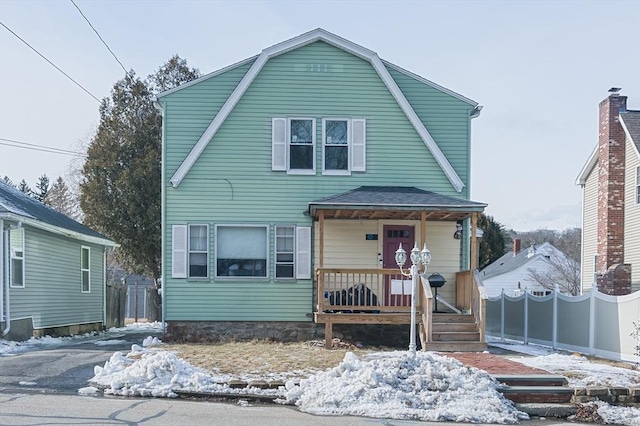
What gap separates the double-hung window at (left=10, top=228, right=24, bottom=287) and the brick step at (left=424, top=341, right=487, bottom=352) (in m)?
10.7

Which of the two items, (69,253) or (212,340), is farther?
(69,253)

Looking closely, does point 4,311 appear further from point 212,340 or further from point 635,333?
point 635,333

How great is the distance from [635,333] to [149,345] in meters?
10.4

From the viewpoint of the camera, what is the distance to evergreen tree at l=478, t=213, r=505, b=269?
39.9 m

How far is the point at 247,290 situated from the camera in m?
16.1

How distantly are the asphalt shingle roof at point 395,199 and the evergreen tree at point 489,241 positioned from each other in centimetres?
2403

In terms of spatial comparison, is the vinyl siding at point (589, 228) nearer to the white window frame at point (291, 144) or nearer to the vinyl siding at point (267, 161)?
the vinyl siding at point (267, 161)

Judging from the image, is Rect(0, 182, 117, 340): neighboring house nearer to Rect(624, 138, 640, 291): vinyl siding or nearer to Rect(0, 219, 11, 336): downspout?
Rect(0, 219, 11, 336): downspout

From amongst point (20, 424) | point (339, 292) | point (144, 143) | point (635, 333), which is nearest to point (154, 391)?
point (20, 424)

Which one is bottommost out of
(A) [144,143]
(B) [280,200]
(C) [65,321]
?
(C) [65,321]

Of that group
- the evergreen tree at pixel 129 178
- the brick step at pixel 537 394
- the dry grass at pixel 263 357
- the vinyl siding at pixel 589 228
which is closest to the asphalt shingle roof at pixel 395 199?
the dry grass at pixel 263 357

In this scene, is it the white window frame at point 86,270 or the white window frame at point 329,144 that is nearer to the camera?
the white window frame at point 329,144

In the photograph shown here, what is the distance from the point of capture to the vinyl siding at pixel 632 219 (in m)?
19.9

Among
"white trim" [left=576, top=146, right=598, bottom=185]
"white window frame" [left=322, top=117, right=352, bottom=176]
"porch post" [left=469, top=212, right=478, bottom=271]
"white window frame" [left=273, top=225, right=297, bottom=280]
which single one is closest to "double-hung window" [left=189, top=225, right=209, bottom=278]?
"white window frame" [left=273, top=225, right=297, bottom=280]
